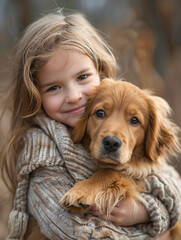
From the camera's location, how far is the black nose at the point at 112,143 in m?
2.29

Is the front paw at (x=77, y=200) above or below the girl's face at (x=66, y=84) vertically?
below

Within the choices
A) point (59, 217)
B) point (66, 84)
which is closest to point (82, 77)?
point (66, 84)

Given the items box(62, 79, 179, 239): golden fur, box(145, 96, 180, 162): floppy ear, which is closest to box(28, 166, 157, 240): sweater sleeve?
box(62, 79, 179, 239): golden fur

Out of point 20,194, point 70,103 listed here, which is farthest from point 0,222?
point 70,103

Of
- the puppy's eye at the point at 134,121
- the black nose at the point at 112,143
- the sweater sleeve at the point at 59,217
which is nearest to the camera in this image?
the sweater sleeve at the point at 59,217

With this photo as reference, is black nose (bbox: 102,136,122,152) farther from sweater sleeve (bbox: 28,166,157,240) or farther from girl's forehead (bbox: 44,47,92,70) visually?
girl's forehead (bbox: 44,47,92,70)

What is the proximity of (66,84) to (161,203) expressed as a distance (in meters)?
1.35

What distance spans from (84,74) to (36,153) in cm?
88

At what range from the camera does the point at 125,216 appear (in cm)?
240

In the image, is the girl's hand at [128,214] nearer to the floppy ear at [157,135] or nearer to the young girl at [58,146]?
the young girl at [58,146]

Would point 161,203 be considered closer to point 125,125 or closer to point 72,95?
point 125,125

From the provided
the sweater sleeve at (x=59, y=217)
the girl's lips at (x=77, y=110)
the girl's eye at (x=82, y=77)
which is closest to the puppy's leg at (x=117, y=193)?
the sweater sleeve at (x=59, y=217)

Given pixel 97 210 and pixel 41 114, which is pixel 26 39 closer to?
pixel 41 114

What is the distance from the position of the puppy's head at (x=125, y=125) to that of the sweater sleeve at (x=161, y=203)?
213mm
